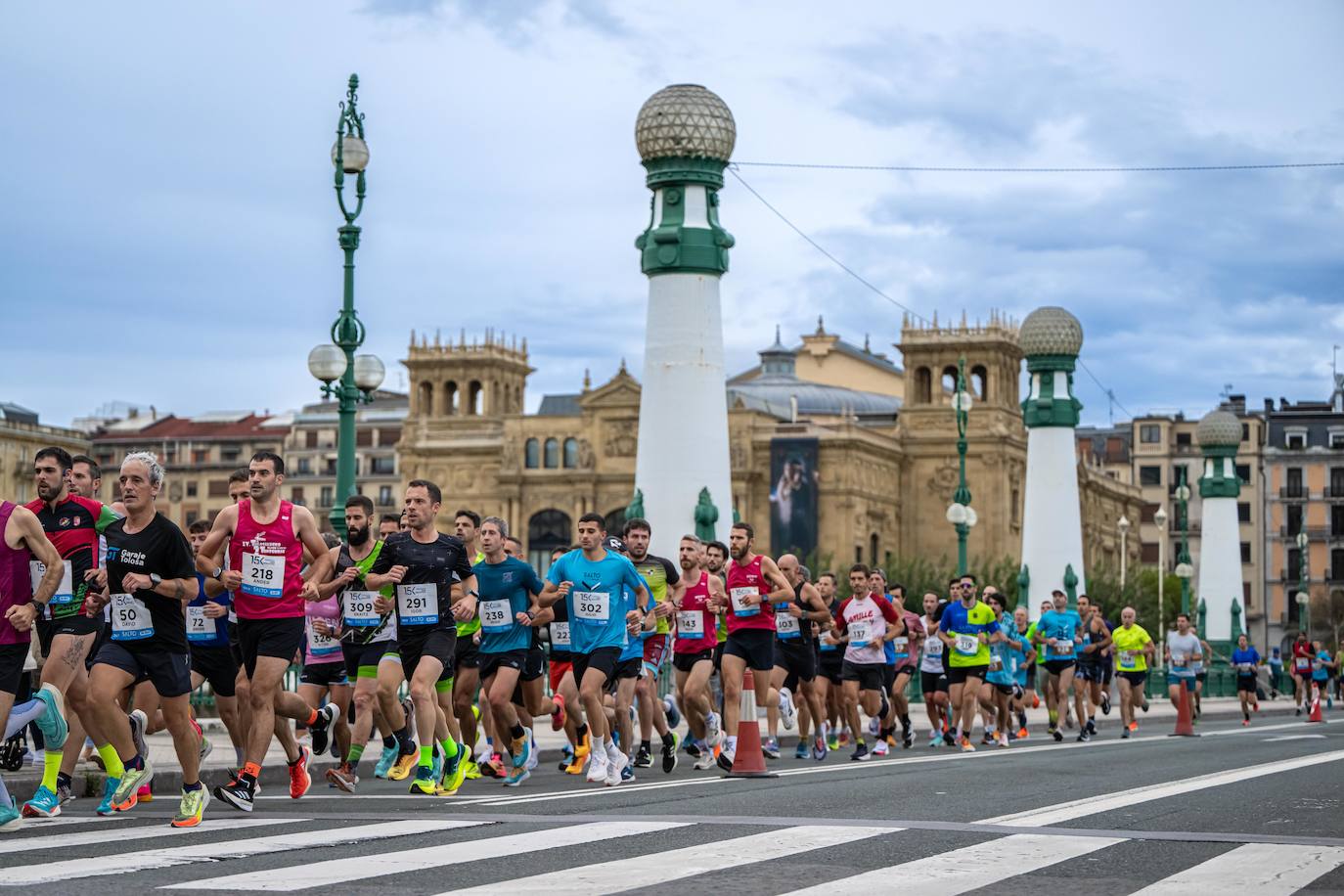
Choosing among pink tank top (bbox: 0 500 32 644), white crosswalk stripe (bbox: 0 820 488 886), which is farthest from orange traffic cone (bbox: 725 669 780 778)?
pink tank top (bbox: 0 500 32 644)

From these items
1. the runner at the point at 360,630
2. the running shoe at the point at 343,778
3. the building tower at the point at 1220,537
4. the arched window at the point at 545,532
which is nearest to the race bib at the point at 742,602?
the runner at the point at 360,630

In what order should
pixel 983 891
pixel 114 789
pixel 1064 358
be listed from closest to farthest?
pixel 983 891 < pixel 114 789 < pixel 1064 358

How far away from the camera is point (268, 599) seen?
12.5m

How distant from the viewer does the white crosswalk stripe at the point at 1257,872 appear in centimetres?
887

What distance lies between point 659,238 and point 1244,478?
9946 centimetres

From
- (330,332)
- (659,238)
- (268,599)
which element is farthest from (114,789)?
(659,238)

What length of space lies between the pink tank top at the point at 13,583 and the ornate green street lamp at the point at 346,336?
11692 mm

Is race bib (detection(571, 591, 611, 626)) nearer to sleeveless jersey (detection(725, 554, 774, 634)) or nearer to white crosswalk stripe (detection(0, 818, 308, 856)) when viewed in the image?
sleeveless jersey (detection(725, 554, 774, 634))

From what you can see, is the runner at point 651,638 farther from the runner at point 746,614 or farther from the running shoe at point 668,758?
the runner at point 746,614

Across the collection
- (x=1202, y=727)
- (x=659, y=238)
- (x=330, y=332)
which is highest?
(x=659, y=238)

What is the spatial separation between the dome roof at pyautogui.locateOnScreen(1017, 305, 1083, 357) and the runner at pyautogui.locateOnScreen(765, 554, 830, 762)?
35663 millimetres

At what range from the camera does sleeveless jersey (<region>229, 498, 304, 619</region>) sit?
1244cm

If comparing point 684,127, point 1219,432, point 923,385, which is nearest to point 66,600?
point 684,127

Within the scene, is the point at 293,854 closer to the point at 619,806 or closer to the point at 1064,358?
the point at 619,806
